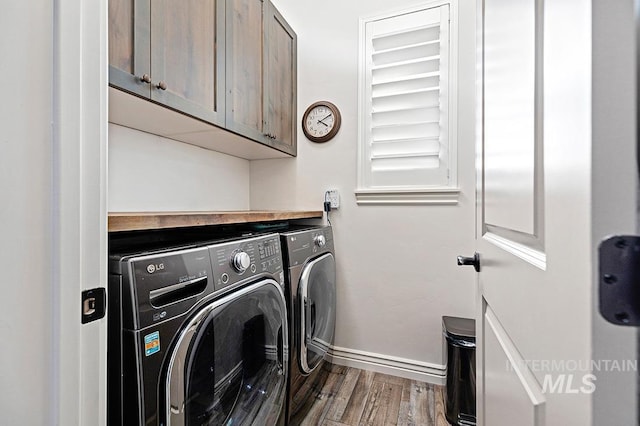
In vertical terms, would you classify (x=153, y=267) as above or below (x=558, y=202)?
below

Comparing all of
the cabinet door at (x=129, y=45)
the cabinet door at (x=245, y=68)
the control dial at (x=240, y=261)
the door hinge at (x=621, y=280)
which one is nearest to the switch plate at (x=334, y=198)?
the cabinet door at (x=245, y=68)

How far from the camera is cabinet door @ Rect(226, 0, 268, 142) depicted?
4.60 ft

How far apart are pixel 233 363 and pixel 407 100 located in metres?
1.70

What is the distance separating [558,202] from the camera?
14.6 inches

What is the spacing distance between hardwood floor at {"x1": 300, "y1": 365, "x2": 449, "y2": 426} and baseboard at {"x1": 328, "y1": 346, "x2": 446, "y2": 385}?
3 centimetres

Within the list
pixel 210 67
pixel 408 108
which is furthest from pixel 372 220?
pixel 210 67

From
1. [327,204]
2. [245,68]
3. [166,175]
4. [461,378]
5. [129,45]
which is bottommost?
[461,378]

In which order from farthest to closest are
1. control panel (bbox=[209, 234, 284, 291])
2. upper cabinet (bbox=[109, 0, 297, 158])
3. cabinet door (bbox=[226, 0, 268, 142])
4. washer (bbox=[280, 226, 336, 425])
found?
cabinet door (bbox=[226, 0, 268, 142]) → washer (bbox=[280, 226, 336, 425]) → upper cabinet (bbox=[109, 0, 297, 158]) → control panel (bbox=[209, 234, 284, 291])

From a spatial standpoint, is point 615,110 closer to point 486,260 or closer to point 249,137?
point 486,260

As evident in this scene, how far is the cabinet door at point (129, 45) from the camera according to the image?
88 centimetres

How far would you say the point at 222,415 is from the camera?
0.88 metres

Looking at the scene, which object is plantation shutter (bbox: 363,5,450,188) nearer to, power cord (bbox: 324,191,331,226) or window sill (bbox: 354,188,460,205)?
window sill (bbox: 354,188,460,205)

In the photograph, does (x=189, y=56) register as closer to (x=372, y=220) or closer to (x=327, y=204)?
(x=327, y=204)

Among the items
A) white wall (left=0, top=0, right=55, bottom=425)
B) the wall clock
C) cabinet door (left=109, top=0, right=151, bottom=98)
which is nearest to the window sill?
the wall clock
